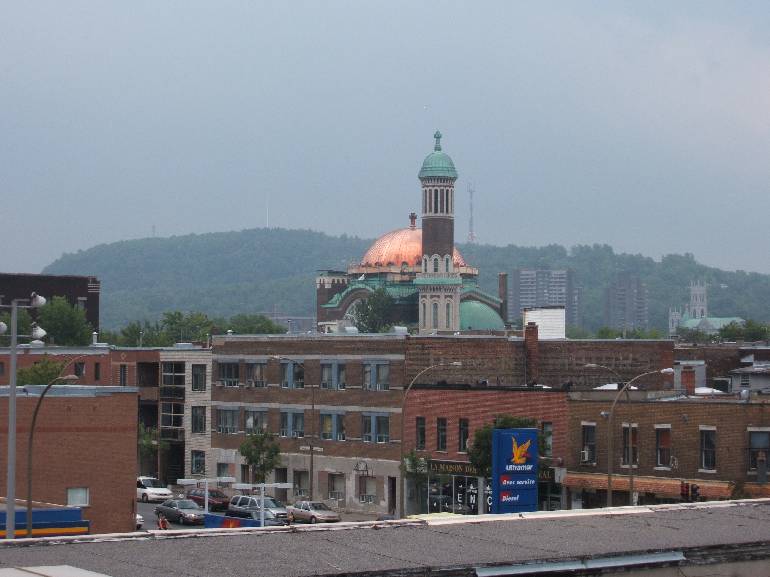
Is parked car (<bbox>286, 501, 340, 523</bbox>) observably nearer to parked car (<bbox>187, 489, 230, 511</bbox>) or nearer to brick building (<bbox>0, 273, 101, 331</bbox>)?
parked car (<bbox>187, 489, 230, 511</bbox>)

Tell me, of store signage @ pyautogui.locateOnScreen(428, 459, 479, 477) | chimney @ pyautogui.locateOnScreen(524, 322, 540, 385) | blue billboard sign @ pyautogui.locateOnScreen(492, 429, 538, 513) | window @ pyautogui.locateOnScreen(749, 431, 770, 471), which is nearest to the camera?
blue billboard sign @ pyautogui.locateOnScreen(492, 429, 538, 513)

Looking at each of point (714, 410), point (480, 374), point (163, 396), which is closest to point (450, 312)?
point (163, 396)

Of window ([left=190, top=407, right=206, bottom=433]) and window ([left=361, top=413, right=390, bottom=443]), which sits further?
window ([left=190, top=407, right=206, bottom=433])

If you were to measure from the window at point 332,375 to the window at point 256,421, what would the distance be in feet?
17.3

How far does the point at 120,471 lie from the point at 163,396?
3843cm

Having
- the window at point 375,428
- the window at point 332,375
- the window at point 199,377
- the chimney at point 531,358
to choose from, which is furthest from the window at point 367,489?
the window at point 199,377

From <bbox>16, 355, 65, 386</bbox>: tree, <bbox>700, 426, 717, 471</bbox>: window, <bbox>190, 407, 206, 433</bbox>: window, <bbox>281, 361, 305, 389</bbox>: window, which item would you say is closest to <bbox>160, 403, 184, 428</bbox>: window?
<bbox>190, 407, 206, 433</bbox>: window

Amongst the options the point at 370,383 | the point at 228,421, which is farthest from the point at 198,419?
the point at 370,383

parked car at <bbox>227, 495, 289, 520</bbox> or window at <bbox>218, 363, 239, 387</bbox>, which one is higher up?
window at <bbox>218, 363, 239, 387</bbox>

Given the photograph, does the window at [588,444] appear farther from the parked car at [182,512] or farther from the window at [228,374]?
the window at [228,374]

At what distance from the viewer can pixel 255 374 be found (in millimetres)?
79688

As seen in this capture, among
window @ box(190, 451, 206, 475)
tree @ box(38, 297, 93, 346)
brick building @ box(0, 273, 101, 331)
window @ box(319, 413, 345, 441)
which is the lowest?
window @ box(190, 451, 206, 475)

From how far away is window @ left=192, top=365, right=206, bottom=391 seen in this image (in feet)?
275

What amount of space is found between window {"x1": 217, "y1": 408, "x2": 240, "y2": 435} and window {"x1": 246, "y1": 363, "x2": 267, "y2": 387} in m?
2.09
